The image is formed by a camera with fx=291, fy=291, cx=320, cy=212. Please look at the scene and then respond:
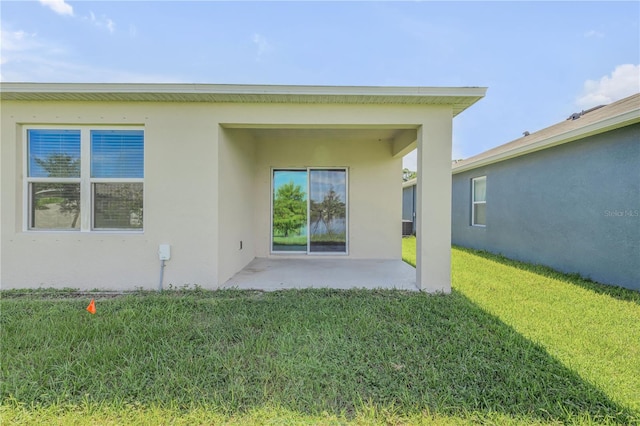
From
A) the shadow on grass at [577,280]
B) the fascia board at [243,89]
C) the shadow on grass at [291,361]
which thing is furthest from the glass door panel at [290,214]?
the shadow on grass at [577,280]

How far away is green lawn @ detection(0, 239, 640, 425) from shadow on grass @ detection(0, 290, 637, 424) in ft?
0.05

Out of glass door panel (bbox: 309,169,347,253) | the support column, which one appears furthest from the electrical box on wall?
the support column

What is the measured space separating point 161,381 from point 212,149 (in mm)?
3405

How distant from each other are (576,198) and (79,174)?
9.45 m

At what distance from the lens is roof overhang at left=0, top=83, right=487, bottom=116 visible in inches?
170

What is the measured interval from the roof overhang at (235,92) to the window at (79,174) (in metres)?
0.58

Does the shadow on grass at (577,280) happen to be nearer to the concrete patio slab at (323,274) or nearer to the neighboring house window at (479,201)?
the neighboring house window at (479,201)

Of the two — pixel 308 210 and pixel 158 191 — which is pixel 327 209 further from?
pixel 158 191

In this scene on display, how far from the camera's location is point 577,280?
5734mm

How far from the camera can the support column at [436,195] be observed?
4641 mm

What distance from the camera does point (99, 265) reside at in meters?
4.75

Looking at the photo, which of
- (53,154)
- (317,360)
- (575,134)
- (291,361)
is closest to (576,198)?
(575,134)

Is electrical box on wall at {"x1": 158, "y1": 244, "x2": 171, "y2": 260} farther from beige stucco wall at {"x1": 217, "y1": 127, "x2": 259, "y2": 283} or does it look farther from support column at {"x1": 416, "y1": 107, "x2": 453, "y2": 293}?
support column at {"x1": 416, "y1": 107, "x2": 453, "y2": 293}

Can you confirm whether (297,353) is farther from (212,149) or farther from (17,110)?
(17,110)
